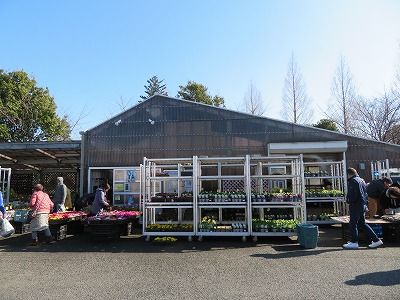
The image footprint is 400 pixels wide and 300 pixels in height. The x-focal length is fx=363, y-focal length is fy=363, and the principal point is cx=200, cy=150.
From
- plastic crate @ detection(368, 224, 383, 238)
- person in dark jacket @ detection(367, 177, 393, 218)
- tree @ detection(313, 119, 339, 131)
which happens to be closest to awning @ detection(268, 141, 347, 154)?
person in dark jacket @ detection(367, 177, 393, 218)

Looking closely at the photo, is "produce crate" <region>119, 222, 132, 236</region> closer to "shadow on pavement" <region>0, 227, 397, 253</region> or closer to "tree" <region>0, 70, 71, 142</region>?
"shadow on pavement" <region>0, 227, 397, 253</region>

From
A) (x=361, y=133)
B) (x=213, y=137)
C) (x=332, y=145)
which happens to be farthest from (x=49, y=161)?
(x=361, y=133)

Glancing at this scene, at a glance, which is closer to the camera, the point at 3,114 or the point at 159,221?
the point at 159,221

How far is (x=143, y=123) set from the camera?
17281 mm

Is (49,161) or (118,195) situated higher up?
(49,161)

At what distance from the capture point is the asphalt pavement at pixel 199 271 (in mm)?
5570

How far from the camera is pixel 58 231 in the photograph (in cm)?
1110

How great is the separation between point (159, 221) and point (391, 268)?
7858 mm

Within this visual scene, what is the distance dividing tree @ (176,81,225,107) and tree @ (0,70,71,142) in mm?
14972

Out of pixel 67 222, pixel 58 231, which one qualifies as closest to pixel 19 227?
pixel 67 222

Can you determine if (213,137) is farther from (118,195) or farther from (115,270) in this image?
(115,270)

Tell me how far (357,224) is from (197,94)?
105 feet

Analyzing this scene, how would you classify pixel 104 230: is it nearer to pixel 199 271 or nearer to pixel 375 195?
pixel 199 271

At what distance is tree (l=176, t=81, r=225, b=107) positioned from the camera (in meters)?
39.8
